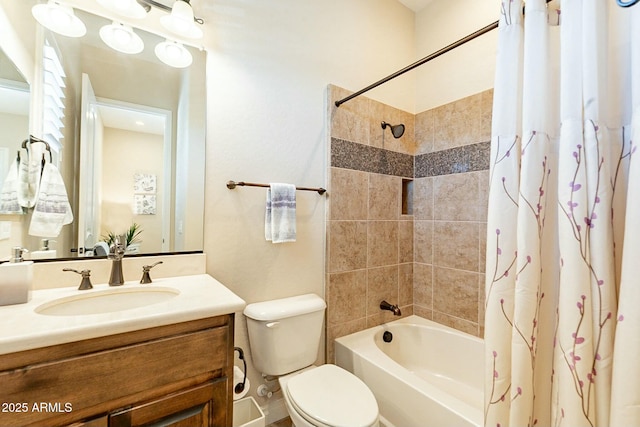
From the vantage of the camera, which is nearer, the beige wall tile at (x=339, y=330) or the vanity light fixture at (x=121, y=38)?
the vanity light fixture at (x=121, y=38)

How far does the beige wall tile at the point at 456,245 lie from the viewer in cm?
191

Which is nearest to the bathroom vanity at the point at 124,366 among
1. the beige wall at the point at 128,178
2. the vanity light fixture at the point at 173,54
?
the beige wall at the point at 128,178

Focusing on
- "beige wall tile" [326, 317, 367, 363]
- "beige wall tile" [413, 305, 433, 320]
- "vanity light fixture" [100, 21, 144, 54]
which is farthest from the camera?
"beige wall tile" [413, 305, 433, 320]

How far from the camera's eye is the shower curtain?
756mm

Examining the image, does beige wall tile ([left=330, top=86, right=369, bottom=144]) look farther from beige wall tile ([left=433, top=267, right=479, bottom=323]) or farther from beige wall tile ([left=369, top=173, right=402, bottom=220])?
beige wall tile ([left=433, top=267, right=479, bottom=323])

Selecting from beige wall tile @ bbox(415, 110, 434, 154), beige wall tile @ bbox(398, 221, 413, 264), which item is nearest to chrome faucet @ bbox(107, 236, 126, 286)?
beige wall tile @ bbox(398, 221, 413, 264)

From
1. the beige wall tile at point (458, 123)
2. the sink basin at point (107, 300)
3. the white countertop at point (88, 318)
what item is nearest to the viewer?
the white countertop at point (88, 318)

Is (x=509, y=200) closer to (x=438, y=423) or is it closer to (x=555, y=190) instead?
(x=555, y=190)

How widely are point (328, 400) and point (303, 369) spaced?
0.35 metres

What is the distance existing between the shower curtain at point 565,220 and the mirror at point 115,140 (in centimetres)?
134

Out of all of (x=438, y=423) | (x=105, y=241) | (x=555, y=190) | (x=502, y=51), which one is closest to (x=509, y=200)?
(x=555, y=190)

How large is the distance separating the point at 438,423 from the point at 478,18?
2.46 m

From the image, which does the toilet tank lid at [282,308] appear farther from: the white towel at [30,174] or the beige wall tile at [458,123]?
the beige wall tile at [458,123]

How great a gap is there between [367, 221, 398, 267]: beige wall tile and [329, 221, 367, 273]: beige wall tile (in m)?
0.06
